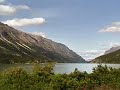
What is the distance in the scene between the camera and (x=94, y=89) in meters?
22.7

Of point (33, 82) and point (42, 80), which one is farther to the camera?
point (42, 80)

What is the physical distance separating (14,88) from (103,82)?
9127 mm

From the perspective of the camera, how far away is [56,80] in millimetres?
25922

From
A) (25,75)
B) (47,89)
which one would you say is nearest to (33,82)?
(25,75)

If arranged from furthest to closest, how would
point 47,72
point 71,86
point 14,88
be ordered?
point 47,72
point 71,86
point 14,88

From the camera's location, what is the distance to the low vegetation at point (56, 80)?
2344 cm

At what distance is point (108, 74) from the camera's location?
29.9 m

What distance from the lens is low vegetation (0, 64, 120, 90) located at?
23438 millimetres

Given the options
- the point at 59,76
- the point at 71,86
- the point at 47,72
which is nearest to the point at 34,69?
the point at 47,72

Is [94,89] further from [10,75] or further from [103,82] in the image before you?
[10,75]

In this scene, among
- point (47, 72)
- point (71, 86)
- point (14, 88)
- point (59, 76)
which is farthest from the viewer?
point (47, 72)

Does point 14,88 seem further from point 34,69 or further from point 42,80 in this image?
point 34,69

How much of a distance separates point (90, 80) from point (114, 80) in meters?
2.11

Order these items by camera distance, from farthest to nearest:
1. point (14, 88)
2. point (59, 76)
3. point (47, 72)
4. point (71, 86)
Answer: point (47, 72) → point (59, 76) → point (71, 86) → point (14, 88)
